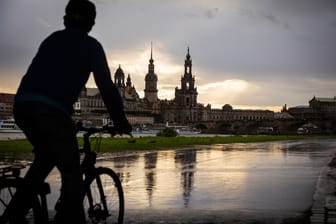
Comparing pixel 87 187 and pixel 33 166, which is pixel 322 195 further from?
pixel 33 166

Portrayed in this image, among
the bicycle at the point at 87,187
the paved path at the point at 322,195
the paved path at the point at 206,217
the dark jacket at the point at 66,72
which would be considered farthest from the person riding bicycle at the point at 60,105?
the paved path at the point at 322,195

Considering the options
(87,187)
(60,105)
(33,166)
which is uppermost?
(60,105)

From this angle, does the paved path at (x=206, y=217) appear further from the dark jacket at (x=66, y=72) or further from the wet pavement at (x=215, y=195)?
the dark jacket at (x=66, y=72)

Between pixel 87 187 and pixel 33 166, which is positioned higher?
pixel 33 166

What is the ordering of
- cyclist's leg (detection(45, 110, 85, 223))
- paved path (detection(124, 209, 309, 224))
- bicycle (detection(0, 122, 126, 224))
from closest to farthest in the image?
cyclist's leg (detection(45, 110, 85, 223)) → bicycle (detection(0, 122, 126, 224)) → paved path (detection(124, 209, 309, 224))

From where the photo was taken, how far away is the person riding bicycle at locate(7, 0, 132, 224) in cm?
446

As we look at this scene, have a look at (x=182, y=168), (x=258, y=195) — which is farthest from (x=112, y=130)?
(x=182, y=168)

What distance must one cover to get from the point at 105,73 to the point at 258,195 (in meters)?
6.39

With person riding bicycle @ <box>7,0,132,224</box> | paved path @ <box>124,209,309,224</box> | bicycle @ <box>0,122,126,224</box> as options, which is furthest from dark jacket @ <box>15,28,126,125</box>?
paved path @ <box>124,209,309,224</box>

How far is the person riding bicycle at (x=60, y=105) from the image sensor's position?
175 inches

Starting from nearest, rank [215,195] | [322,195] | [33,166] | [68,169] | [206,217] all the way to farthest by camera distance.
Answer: [68,169] < [33,166] < [206,217] < [322,195] < [215,195]

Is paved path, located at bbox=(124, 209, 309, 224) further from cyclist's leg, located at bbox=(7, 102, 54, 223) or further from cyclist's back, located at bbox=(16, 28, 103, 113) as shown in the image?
cyclist's back, located at bbox=(16, 28, 103, 113)

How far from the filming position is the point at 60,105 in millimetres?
4508

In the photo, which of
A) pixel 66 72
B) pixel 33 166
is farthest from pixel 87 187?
pixel 66 72
